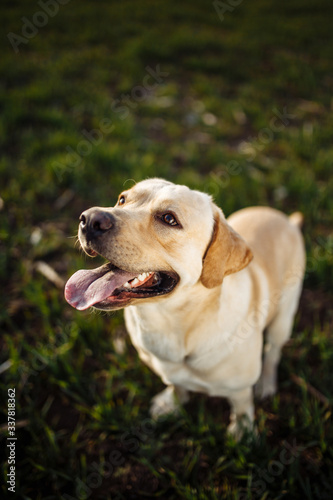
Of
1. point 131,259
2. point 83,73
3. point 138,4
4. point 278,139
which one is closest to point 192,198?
point 131,259

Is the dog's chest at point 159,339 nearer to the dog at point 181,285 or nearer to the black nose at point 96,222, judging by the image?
the dog at point 181,285

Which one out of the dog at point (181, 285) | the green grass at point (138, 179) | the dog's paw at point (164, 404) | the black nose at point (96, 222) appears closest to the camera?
the black nose at point (96, 222)

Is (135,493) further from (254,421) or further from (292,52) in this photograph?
(292,52)

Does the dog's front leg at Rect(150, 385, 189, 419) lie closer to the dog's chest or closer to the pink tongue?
the dog's chest

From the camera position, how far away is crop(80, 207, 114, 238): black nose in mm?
1477

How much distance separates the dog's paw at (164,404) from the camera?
2.33 m

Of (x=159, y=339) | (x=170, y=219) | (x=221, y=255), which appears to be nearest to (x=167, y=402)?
(x=159, y=339)

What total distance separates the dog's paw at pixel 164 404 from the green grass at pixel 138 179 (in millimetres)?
64

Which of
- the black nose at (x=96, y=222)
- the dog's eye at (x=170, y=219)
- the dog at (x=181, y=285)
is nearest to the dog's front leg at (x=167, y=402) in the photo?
the dog at (x=181, y=285)

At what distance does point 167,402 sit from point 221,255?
4.23 feet

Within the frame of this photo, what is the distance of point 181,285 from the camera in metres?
1.63

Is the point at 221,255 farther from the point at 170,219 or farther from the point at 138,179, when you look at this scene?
the point at 138,179

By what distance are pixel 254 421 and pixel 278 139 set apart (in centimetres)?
375

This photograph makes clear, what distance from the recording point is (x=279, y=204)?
149 inches
